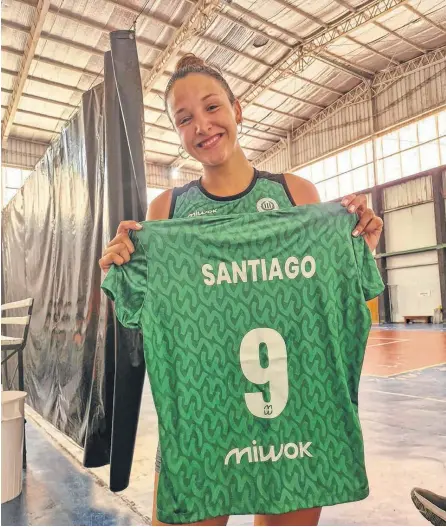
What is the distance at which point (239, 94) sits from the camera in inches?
546

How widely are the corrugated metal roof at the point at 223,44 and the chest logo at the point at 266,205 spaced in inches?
Answer: 386

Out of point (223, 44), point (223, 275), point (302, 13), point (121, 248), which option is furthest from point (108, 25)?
point (223, 275)

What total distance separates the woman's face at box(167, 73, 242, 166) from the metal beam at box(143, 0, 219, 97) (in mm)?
9149

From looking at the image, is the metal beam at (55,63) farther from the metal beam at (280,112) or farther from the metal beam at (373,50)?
the metal beam at (373,50)

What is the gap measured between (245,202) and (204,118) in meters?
0.29

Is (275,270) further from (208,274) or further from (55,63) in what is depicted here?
(55,63)

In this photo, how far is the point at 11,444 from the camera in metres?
2.45

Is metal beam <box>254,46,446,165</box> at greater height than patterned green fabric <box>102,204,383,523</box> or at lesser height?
greater

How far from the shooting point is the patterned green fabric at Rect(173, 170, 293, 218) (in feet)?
4.65

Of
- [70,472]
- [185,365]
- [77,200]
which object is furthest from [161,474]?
[77,200]

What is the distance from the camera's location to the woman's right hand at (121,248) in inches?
51.1

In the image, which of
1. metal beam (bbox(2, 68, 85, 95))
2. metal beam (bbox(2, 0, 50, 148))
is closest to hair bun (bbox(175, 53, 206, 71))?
metal beam (bbox(2, 0, 50, 148))

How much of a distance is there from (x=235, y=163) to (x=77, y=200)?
183 cm

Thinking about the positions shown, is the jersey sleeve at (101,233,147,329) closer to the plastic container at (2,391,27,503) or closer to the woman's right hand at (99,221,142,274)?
the woman's right hand at (99,221,142,274)
